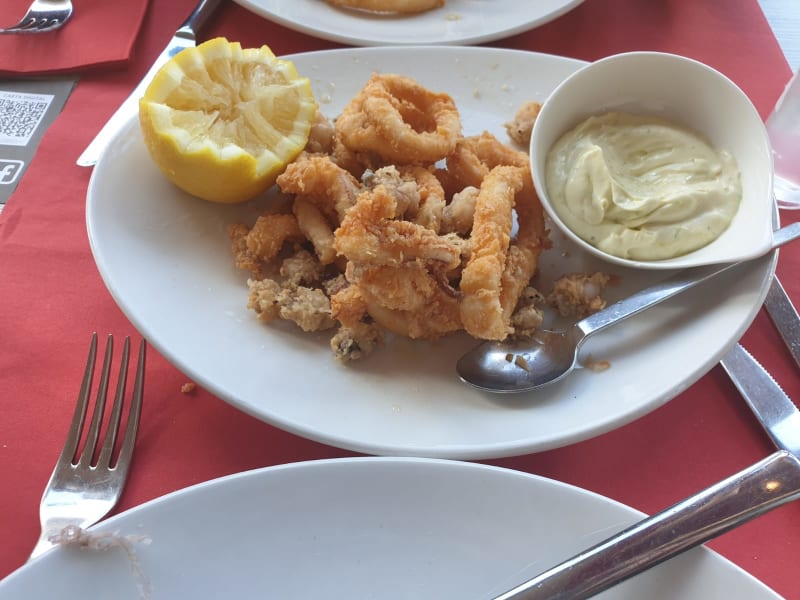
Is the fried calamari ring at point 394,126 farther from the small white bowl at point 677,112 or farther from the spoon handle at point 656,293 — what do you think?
the spoon handle at point 656,293

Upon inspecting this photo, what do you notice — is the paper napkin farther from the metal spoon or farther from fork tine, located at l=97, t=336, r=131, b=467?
the metal spoon

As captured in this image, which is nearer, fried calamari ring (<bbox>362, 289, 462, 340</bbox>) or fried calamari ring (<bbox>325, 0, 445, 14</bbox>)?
fried calamari ring (<bbox>362, 289, 462, 340</bbox>)

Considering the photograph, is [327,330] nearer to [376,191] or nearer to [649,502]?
[376,191]

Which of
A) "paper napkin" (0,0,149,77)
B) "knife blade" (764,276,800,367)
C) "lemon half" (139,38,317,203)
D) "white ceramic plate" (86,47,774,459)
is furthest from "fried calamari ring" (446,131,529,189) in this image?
"paper napkin" (0,0,149,77)

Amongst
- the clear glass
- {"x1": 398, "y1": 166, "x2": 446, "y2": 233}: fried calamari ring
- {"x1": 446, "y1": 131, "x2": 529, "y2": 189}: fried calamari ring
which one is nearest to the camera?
{"x1": 398, "y1": 166, "x2": 446, "y2": 233}: fried calamari ring

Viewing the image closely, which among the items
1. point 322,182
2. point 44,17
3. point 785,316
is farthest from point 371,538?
point 44,17

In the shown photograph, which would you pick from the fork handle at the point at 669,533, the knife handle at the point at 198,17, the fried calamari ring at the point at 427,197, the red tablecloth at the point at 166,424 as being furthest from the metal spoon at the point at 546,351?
the knife handle at the point at 198,17
